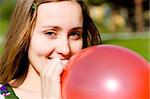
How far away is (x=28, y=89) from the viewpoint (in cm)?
377

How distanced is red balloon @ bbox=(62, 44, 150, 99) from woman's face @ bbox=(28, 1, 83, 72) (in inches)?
14.0

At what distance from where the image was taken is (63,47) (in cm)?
335

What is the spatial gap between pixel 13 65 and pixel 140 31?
2813 cm

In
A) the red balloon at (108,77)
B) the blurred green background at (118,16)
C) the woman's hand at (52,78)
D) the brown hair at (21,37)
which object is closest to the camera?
the red balloon at (108,77)

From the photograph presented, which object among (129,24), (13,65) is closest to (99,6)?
(129,24)

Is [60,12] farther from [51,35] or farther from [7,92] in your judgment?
[7,92]

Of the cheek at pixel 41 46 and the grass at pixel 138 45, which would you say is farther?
the grass at pixel 138 45

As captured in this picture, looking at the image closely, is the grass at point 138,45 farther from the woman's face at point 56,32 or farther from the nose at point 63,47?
the nose at point 63,47

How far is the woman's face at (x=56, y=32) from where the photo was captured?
133 inches

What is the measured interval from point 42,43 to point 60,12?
231 mm

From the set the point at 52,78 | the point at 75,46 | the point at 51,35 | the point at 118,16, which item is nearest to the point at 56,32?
the point at 51,35

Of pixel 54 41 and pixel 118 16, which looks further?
pixel 118 16

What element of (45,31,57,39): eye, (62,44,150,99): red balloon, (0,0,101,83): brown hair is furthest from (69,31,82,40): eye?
(62,44,150,99): red balloon

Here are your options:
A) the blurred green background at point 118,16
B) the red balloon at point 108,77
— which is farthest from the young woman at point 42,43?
the blurred green background at point 118,16
